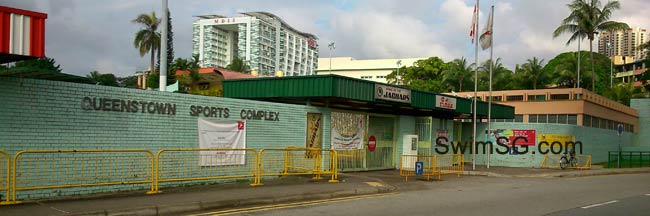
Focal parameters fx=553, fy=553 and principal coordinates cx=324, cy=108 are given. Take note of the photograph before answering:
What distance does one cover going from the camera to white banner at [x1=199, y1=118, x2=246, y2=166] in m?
15.5

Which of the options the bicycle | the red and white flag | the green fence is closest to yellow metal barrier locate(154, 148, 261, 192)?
the red and white flag

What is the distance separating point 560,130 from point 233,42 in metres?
157

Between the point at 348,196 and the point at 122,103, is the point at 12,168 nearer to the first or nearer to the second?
the point at 122,103

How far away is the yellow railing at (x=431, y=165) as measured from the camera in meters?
21.6

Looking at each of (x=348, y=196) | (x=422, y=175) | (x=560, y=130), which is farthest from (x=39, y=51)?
(x=560, y=130)

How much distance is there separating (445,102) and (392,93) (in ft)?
17.1

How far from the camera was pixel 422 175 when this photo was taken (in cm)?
2194

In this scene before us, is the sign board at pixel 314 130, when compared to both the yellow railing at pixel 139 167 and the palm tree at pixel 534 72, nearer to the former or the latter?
the yellow railing at pixel 139 167

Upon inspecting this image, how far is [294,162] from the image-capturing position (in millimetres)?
18438

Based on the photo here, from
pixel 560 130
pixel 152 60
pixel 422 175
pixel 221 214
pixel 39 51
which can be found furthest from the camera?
pixel 152 60

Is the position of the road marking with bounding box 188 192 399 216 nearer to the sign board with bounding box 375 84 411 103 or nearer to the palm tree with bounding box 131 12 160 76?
the sign board with bounding box 375 84 411 103

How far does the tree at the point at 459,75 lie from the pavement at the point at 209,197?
187ft

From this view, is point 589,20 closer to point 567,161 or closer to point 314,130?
point 567,161

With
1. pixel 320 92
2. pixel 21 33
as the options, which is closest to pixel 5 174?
pixel 21 33
